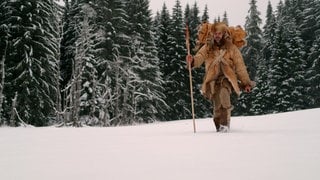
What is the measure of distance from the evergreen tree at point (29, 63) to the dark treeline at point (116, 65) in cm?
6

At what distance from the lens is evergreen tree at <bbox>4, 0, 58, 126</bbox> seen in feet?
75.7

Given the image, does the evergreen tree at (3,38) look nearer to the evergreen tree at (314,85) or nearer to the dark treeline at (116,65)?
the dark treeline at (116,65)

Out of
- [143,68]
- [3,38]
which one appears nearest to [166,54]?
[143,68]

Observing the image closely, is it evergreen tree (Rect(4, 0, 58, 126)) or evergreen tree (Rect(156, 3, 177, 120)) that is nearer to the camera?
evergreen tree (Rect(4, 0, 58, 126))

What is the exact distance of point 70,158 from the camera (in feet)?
12.6

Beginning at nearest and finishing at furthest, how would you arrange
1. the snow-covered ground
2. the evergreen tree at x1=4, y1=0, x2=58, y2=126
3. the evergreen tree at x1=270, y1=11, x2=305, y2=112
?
the snow-covered ground < the evergreen tree at x1=4, y1=0, x2=58, y2=126 < the evergreen tree at x1=270, y1=11, x2=305, y2=112

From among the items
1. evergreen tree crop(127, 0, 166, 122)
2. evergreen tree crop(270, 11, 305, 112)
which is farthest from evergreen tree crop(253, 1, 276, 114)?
evergreen tree crop(127, 0, 166, 122)

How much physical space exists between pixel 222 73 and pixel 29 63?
700 inches

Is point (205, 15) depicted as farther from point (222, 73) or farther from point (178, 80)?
point (222, 73)

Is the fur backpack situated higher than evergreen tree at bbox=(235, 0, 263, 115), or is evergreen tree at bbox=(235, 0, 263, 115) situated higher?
evergreen tree at bbox=(235, 0, 263, 115)

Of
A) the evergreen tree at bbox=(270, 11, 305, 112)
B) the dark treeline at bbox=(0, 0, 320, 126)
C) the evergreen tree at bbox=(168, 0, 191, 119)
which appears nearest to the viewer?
the dark treeline at bbox=(0, 0, 320, 126)

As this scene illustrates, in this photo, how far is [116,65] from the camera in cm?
3069

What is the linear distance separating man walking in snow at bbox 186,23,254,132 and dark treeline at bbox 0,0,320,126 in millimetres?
13736

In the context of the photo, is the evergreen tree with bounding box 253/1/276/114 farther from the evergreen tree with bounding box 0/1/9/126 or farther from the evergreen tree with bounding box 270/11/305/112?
the evergreen tree with bounding box 0/1/9/126
